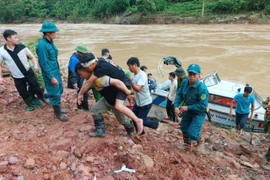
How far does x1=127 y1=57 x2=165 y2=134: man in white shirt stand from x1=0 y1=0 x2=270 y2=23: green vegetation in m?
35.7

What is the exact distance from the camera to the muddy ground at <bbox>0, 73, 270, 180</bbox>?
3.10 meters

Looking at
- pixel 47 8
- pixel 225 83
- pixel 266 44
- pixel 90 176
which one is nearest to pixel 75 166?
pixel 90 176

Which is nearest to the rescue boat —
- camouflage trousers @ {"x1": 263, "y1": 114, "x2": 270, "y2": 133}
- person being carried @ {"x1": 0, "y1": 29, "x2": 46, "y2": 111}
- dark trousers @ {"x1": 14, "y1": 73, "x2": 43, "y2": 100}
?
camouflage trousers @ {"x1": 263, "y1": 114, "x2": 270, "y2": 133}

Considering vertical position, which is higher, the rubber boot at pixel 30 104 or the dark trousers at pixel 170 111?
the rubber boot at pixel 30 104

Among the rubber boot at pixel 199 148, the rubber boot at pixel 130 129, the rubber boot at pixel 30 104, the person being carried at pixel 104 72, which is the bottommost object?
the rubber boot at pixel 199 148

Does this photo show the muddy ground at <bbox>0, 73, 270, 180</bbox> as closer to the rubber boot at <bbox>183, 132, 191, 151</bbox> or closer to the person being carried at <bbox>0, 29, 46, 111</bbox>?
the rubber boot at <bbox>183, 132, 191, 151</bbox>

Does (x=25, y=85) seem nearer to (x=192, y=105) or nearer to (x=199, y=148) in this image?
(x=192, y=105)

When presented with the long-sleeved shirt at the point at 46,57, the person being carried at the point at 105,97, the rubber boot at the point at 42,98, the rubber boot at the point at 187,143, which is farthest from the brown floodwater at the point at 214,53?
the person being carried at the point at 105,97

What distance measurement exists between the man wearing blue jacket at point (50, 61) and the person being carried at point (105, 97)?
0.85m

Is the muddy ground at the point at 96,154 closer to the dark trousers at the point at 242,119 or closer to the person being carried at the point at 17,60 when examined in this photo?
the person being carried at the point at 17,60

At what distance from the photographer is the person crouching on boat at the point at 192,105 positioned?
368 centimetres

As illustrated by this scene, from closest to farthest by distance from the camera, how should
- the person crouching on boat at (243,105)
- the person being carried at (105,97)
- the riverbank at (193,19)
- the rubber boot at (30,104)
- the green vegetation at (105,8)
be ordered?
the person being carried at (105,97) → the rubber boot at (30,104) → the person crouching on boat at (243,105) → the riverbank at (193,19) → the green vegetation at (105,8)

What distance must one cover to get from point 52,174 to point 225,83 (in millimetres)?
6704

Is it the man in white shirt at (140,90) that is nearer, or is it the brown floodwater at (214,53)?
the man in white shirt at (140,90)
